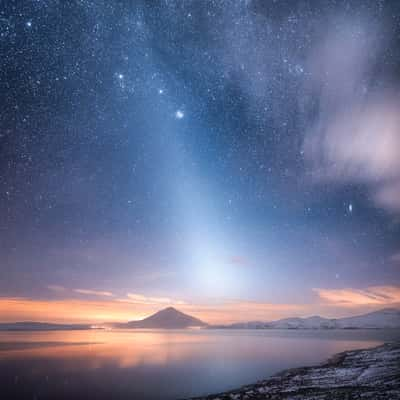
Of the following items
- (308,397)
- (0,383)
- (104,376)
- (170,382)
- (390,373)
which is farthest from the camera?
(104,376)

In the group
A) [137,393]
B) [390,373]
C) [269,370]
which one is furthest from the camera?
[269,370]

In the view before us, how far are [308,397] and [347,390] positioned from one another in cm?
402

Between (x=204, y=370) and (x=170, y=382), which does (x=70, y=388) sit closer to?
(x=170, y=382)

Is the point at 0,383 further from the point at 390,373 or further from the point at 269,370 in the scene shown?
the point at 390,373

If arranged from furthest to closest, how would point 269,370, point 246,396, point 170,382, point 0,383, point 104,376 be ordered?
point 269,370, point 104,376, point 170,382, point 0,383, point 246,396

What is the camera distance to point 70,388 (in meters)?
37.1

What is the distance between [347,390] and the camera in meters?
26.1

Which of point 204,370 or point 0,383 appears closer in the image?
point 0,383

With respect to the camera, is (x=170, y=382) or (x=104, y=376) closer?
(x=170, y=382)

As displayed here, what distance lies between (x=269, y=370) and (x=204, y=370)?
10947 mm

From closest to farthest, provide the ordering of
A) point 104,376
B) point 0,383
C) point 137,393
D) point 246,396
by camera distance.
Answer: point 246,396
point 137,393
point 0,383
point 104,376

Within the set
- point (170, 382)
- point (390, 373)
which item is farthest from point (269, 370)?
point (390, 373)

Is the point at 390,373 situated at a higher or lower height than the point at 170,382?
higher

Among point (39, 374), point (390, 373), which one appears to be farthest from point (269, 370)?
point (39, 374)
